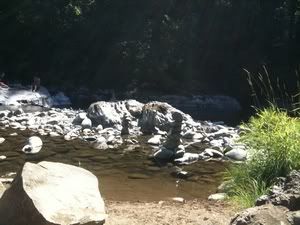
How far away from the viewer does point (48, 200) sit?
18.2 feet

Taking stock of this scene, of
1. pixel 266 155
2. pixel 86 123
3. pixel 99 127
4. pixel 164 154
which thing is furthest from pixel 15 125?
pixel 266 155

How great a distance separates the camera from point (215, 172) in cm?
1270

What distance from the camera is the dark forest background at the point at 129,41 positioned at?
35.0 m

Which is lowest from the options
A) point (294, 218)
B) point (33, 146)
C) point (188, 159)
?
point (33, 146)

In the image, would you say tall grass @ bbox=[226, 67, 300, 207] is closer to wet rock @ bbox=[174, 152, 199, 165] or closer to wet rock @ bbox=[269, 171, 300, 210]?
wet rock @ bbox=[269, 171, 300, 210]

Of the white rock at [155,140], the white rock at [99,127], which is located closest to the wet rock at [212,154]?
the white rock at [155,140]

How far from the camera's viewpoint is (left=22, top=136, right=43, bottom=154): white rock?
14337mm

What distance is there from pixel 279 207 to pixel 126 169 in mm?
7650

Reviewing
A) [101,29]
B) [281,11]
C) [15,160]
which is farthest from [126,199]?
[281,11]

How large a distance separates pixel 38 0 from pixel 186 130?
2033 cm

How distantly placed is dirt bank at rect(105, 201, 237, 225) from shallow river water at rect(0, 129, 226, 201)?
2.15 metres

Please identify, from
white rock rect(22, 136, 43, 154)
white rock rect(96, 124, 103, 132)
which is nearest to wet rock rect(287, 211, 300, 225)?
white rock rect(22, 136, 43, 154)

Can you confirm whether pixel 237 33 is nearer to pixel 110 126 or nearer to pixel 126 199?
pixel 110 126

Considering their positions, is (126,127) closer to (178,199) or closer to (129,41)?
(178,199)
